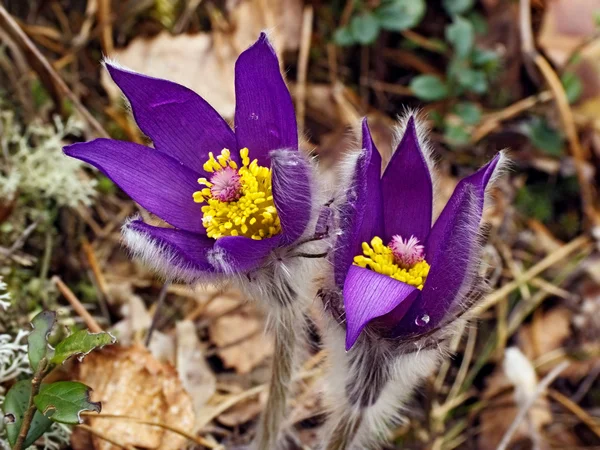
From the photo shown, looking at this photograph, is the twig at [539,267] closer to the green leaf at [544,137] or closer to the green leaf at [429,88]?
the green leaf at [544,137]

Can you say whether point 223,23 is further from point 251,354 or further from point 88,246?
point 251,354

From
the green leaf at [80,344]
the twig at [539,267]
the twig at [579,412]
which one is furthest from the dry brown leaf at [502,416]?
the green leaf at [80,344]

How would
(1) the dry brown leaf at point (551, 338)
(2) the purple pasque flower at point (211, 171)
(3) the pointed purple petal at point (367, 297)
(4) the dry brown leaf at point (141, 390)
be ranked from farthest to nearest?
(1) the dry brown leaf at point (551, 338), (4) the dry brown leaf at point (141, 390), (2) the purple pasque flower at point (211, 171), (3) the pointed purple petal at point (367, 297)

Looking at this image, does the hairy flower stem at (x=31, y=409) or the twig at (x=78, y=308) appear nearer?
the hairy flower stem at (x=31, y=409)

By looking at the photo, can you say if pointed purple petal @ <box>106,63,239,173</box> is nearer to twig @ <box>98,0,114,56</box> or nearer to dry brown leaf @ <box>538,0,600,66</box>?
twig @ <box>98,0,114,56</box>

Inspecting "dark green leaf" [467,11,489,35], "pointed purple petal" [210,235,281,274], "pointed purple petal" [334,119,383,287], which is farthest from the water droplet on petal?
"dark green leaf" [467,11,489,35]

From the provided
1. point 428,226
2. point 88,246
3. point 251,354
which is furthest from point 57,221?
point 428,226
